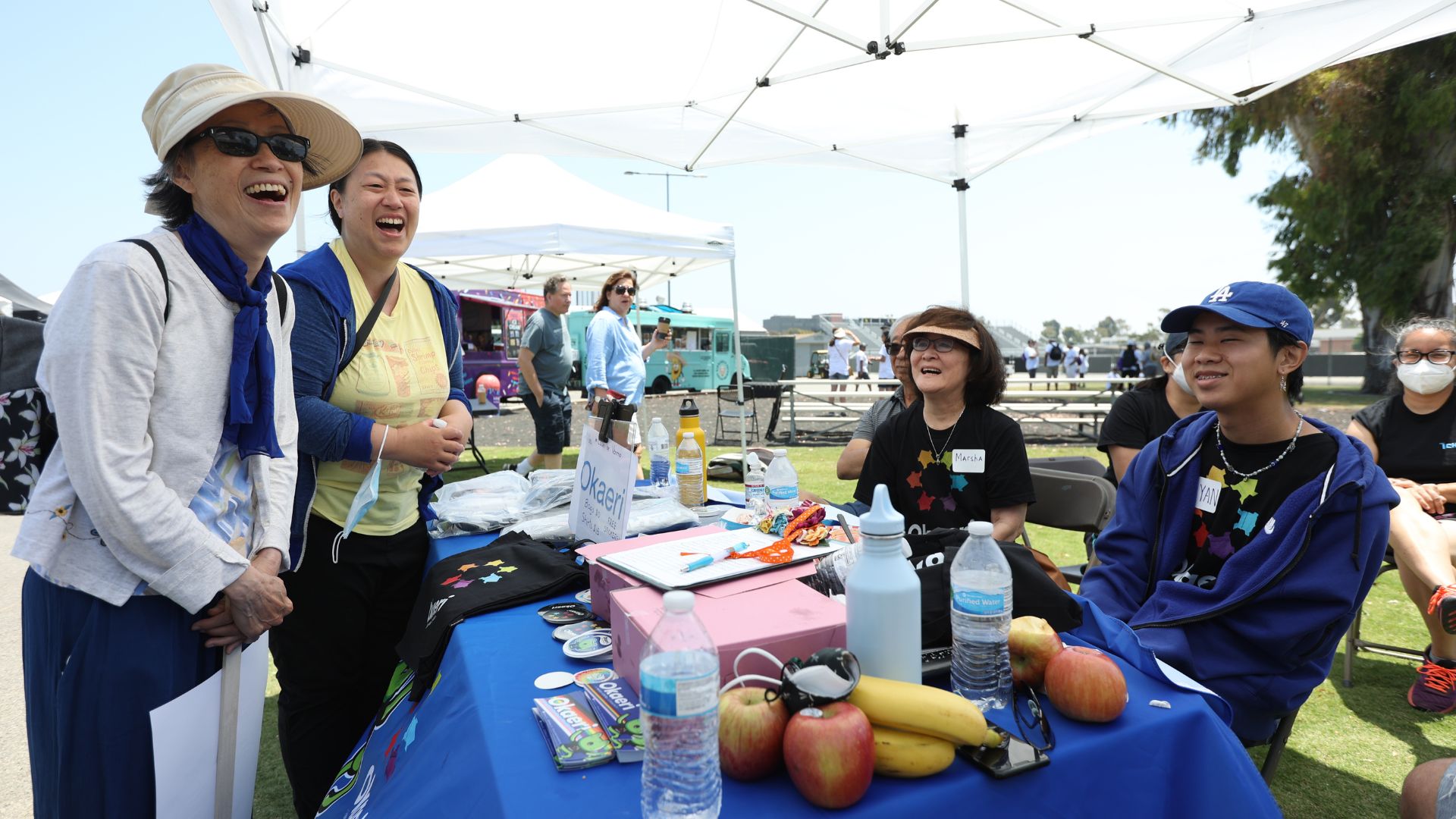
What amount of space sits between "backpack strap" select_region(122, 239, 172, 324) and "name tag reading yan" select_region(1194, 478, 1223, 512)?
242 centimetres

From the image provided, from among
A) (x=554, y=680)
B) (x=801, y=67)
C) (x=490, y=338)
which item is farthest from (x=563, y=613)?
(x=490, y=338)

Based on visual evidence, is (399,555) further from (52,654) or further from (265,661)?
(52,654)

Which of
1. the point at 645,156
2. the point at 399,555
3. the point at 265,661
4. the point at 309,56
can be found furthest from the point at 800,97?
the point at 265,661

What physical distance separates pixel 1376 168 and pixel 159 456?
2338 centimetres

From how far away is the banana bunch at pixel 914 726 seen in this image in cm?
102

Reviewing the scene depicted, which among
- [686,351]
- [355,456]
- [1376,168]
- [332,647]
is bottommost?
[332,647]

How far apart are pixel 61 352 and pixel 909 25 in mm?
4844

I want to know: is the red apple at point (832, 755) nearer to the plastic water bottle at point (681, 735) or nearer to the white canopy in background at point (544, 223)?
the plastic water bottle at point (681, 735)

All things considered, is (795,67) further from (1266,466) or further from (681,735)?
(681,735)

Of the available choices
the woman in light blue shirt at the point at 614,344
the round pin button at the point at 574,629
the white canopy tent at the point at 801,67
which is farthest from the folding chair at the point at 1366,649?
the woman in light blue shirt at the point at 614,344

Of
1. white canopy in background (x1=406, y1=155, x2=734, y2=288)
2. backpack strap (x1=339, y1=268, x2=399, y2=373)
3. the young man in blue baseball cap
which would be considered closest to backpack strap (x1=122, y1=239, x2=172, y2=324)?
backpack strap (x1=339, y1=268, x2=399, y2=373)

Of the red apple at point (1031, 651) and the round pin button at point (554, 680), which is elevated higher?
the red apple at point (1031, 651)

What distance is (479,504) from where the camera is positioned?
8.82 ft

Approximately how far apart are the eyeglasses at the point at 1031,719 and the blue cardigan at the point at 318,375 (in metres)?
1.61
